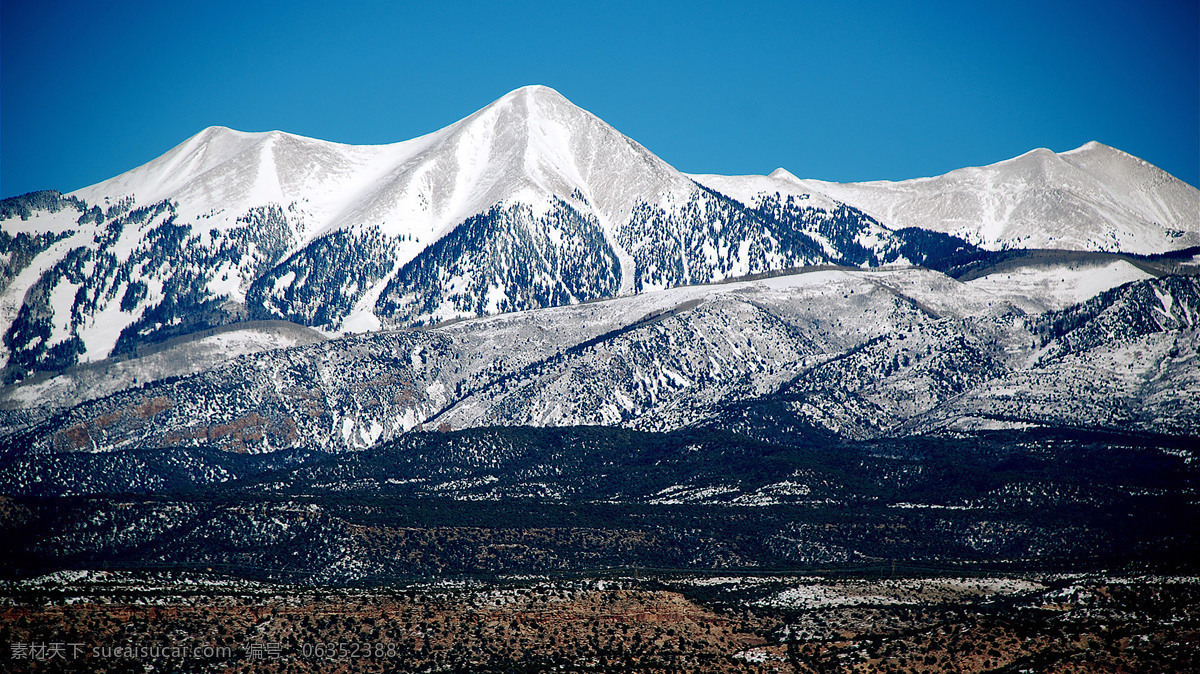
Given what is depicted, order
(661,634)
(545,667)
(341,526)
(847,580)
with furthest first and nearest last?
(341,526)
(847,580)
(661,634)
(545,667)

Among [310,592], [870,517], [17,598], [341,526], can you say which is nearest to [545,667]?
[310,592]

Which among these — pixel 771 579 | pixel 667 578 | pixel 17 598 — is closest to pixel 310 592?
pixel 17 598

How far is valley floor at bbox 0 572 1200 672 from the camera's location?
10169cm

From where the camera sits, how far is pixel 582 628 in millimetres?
119625

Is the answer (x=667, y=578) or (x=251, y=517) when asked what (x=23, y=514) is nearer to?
(x=251, y=517)

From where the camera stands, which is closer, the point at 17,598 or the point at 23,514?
the point at 17,598

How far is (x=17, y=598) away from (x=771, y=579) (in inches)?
2937

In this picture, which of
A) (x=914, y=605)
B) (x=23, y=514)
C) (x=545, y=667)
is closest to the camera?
(x=545, y=667)

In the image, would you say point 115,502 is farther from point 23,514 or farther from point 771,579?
point 771,579

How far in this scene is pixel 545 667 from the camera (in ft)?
350

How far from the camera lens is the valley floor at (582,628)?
Result: 102m

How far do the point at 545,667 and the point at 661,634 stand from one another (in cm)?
1520

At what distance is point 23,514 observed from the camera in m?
195

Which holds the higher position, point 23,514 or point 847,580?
point 23,514
